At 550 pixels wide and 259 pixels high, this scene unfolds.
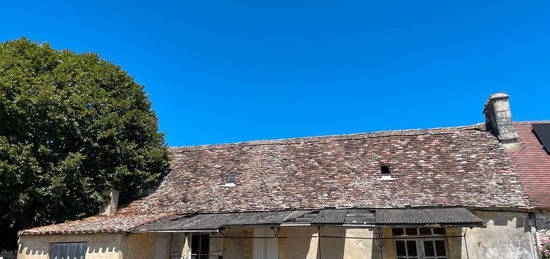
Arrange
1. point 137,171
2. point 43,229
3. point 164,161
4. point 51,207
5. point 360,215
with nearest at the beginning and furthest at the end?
point 360,215 → point 43,229 → point 51,207 → point 137,171 → point 164,161

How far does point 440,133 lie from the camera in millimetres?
14477

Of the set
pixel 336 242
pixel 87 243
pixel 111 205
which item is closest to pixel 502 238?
pixel 336 242

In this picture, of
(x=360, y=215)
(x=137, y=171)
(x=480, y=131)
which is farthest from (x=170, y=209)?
(x=480, y=131)

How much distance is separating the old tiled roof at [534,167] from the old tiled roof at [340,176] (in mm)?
314

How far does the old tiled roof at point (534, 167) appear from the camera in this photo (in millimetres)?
10384

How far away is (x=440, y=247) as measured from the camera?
34.5 ft

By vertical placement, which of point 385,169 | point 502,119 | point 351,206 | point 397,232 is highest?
point 502,119

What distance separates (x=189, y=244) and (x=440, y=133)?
10.1 meters

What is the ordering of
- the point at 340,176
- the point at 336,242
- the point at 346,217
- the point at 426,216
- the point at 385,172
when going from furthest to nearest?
the point at 340,176 < the point at 385,172 < the point at 336,242 < the point at 346,217 < the point at 426,216

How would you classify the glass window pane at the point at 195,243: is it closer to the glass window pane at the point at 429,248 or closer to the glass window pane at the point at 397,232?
the glass window pane at the point at 397,232

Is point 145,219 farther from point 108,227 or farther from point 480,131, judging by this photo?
point 480,131

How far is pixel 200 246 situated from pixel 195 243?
210 millimetres

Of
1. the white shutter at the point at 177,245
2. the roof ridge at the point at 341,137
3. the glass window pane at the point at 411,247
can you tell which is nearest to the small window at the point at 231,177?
the roof ridge at the point at 341,137

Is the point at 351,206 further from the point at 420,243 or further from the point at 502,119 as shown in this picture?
the point at 502,119
